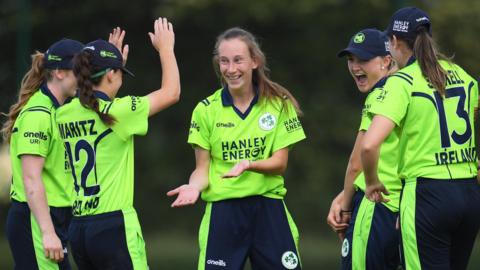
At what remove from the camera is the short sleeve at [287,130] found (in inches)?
219

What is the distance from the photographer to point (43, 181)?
18.4 feet

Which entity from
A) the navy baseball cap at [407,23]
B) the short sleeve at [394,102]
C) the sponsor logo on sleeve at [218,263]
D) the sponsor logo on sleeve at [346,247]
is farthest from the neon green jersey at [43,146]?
the navy baseball cap at [407,23]

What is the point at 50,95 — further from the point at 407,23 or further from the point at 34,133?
the point at 407,23

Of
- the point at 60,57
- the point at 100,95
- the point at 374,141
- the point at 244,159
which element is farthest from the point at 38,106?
the point at 374,141

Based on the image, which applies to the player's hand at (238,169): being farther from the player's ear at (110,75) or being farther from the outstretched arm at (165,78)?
the player's ear at (110,75)

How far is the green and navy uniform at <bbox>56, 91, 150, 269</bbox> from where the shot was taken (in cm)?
500

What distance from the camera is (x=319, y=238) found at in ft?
42.5

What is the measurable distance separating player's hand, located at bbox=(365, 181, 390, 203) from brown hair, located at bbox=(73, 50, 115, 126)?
137 cm

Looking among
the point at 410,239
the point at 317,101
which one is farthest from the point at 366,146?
the point at 317,101

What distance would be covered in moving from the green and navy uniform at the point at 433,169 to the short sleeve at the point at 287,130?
86cm

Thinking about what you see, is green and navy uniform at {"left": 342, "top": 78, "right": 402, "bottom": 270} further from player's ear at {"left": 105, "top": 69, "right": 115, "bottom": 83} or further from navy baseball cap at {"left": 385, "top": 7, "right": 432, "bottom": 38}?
player's ear at {"left": 105, "top": 69, "right": 115, "bottom": 83}

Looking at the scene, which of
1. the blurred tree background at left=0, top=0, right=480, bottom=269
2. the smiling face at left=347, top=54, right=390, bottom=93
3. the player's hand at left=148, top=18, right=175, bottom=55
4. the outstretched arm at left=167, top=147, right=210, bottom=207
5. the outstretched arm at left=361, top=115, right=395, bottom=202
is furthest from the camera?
the blurred tree background at left=0, top=0, right=480, bottom=269

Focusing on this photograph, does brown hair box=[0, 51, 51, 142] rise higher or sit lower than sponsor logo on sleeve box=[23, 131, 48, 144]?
higher

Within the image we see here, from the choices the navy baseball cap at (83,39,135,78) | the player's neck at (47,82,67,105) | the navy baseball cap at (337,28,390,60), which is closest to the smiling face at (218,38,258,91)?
the navy baseball cap at (337,28,390,60)
